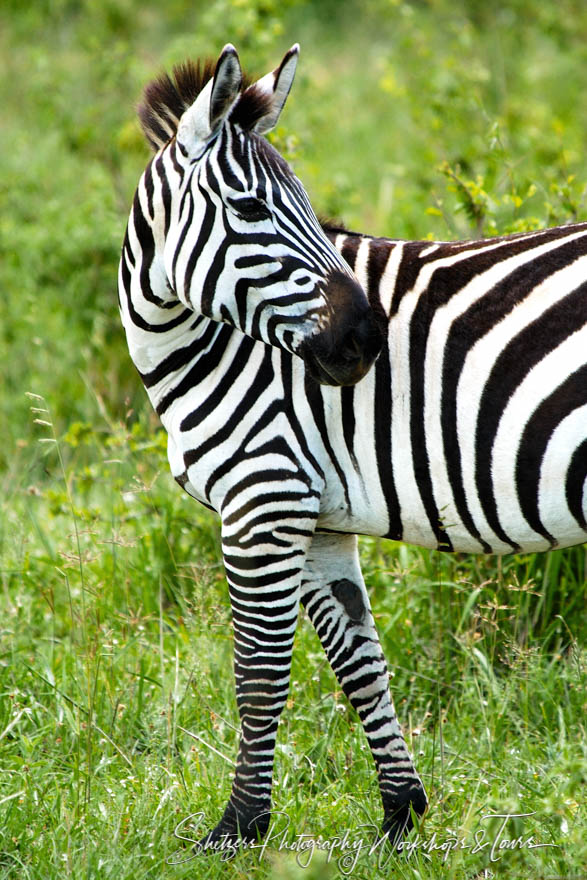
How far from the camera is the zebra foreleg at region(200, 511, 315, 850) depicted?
297 cm

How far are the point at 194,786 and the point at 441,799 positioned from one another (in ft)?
2.93

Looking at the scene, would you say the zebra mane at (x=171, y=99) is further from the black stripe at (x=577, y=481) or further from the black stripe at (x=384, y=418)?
the black stripe at (x=577, y=481)

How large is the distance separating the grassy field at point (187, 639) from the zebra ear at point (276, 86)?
1.35 meters

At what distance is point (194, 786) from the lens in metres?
3.44

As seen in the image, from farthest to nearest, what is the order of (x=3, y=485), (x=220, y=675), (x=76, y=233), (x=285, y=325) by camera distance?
(x=76, y=233), (x=3, y=485), (x=220, y=675), (x=285, y=325)

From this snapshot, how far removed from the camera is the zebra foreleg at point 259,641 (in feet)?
9.75

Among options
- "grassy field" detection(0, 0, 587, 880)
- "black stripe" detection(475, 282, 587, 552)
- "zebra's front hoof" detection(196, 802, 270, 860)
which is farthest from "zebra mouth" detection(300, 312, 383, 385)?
"zebra's front hoof" detection(196, 802, 270, 860)

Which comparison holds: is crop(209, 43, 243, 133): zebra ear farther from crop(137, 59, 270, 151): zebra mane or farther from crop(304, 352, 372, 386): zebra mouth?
crop(304, 352, 372, 386): zebra mouth

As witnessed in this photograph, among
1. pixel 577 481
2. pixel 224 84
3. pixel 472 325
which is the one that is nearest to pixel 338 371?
pixel 472 325

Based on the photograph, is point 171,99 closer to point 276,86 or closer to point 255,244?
point 276,86

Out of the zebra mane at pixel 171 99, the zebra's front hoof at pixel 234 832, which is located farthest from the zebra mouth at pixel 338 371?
the zebra's front hoof at pixel 234 832

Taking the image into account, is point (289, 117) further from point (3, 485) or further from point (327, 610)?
point (327, 610)

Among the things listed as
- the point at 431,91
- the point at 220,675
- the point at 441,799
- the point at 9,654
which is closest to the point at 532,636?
the point at 441,799

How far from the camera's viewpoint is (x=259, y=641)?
3055 mm
